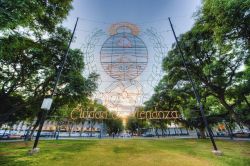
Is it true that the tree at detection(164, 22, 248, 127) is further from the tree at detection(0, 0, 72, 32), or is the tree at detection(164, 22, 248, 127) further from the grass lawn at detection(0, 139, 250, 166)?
the tree at detection(0, 0, 72, 32)

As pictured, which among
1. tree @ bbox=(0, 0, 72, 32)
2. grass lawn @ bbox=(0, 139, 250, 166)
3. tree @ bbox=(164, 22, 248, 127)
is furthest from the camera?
tree @ bbox=(164, 22, 248, 127)

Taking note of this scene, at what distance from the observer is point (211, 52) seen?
17.9 m

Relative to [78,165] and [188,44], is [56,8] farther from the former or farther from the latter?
[188,44]

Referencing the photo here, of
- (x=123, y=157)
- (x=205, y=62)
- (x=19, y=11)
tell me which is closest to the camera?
(x=19, y=11)

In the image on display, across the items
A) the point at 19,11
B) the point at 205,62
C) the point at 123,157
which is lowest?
the point at 123,157

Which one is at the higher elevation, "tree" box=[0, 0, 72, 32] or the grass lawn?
"tree" box=[0, 0, 72, 32]

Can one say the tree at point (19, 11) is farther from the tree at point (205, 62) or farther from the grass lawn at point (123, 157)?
the tree at point (205, 62)

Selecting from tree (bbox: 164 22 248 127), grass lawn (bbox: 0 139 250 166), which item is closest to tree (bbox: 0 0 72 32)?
grass lawn (bbox: 0 139 250 166)

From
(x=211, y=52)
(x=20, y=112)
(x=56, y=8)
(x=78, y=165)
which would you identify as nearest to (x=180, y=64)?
(x=211, y=52)

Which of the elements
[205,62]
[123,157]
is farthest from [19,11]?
[205,62]

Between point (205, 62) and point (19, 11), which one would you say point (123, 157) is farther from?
point (205, 62)

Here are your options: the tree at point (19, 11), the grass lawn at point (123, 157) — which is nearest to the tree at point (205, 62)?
the grass lawn at point (123, 157)

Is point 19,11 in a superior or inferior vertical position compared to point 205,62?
inferior

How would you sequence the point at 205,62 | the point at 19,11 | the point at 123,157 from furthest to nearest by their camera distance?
the point at 205,62
the point at 123,157
the point at 19,11
